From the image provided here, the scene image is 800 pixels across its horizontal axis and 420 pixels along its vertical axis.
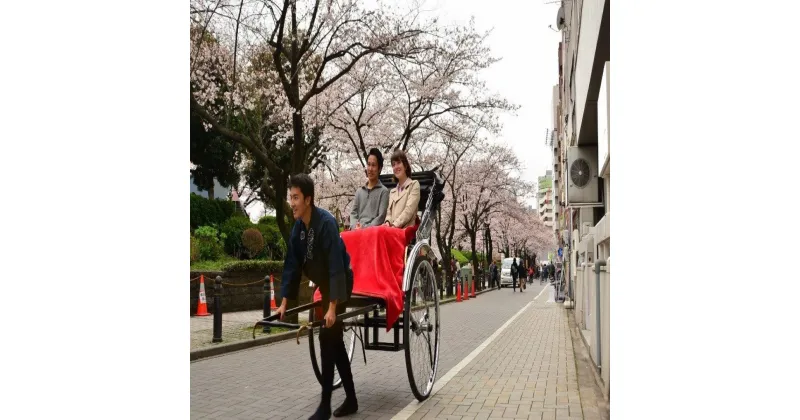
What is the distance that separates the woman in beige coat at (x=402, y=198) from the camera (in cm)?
532

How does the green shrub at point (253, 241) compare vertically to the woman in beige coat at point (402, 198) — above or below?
below

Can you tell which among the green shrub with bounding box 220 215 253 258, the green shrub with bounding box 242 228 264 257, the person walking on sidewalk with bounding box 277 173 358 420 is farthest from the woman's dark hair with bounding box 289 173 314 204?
the green shrub with bounding box 242 228 264 257

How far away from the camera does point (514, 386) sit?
5965 millimetres

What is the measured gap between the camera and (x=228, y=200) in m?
20.0

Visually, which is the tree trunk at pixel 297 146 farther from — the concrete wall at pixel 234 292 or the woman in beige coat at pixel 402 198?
the woman in beige coat at pixel 402 198

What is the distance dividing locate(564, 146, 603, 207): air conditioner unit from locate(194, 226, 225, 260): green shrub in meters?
9.74

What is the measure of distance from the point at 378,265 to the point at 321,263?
640 mm

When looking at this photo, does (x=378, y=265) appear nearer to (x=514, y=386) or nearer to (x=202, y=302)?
(x=514, y=386)

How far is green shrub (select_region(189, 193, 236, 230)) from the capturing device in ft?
58.4

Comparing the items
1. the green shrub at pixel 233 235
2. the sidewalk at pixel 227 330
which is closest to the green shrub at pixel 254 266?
the green shrub at pixel 233 235

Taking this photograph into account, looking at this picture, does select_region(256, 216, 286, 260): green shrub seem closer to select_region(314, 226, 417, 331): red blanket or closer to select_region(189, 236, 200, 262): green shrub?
select_region(189, 236, 200, 262): green shrub
